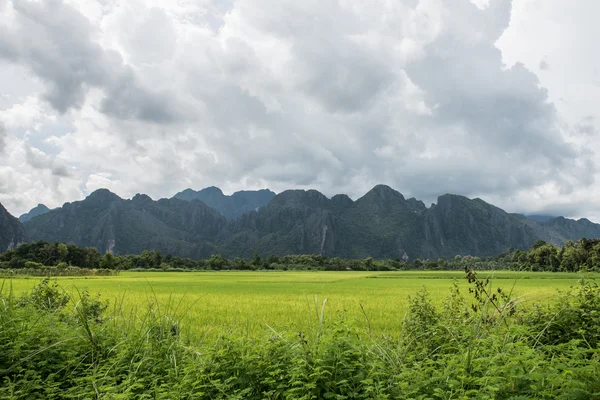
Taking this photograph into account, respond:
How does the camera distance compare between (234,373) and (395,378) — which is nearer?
(395,378)

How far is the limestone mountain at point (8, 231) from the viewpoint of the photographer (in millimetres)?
155125

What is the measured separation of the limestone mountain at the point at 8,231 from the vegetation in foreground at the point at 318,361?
633 ft

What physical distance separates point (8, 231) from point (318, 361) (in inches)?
7943

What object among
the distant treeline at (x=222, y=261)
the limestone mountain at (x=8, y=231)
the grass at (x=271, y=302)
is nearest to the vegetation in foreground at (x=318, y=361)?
the grass at (x=271, y=302)

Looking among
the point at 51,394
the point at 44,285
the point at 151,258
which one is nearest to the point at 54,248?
the point at 151,258

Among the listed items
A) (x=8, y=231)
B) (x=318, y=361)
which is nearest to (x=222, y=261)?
(x=8, y=231)

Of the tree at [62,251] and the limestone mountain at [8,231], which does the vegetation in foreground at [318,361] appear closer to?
the tree at [62,251]

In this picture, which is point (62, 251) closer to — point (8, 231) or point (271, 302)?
point (271, 302)

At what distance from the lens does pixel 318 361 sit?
13.9ft

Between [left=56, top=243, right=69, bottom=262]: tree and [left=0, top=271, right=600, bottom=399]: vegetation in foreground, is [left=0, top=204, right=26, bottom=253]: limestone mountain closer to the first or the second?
[left=56, top=243, right=69, bottom=262]: tree

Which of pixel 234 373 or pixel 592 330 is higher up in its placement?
pixel 592 330

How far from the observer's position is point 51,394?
184 inches

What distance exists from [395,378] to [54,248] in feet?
351

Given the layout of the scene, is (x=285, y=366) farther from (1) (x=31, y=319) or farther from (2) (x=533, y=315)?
(1) (x=31, y=319)
